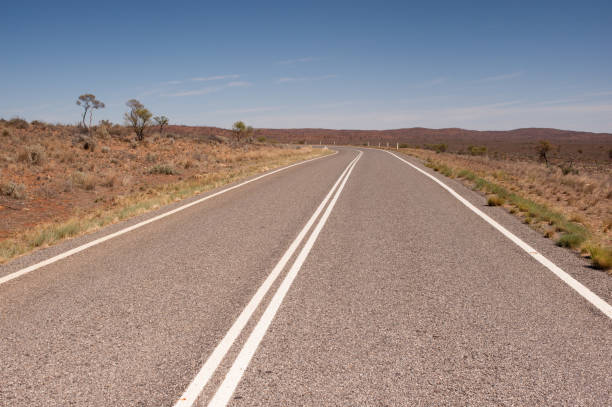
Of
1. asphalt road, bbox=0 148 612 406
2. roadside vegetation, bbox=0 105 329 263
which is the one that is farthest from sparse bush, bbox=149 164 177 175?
asphalt road, bbox=0 148 612 406

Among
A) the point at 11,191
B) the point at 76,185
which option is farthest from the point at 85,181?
the point at 11,191

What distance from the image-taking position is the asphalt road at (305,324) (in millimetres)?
2855

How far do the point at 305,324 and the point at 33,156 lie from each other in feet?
58.7

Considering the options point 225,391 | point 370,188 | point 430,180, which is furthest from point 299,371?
point 430,180

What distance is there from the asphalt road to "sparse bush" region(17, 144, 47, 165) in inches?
501

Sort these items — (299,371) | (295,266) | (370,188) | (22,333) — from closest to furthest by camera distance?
(299,371) → (22,333) → (295,266) → (370,188)

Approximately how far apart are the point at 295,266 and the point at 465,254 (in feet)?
8.16

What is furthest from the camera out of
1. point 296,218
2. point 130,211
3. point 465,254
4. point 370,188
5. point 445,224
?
point 370,188

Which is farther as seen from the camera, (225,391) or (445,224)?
(445,224)

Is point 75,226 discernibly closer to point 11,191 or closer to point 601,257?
point 11,191

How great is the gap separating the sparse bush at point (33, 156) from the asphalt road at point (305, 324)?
12724mm

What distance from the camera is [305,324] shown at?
12.5 feet

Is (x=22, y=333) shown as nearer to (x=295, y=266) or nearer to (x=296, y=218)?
(x=295, y=266)

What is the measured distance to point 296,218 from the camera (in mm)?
8648
